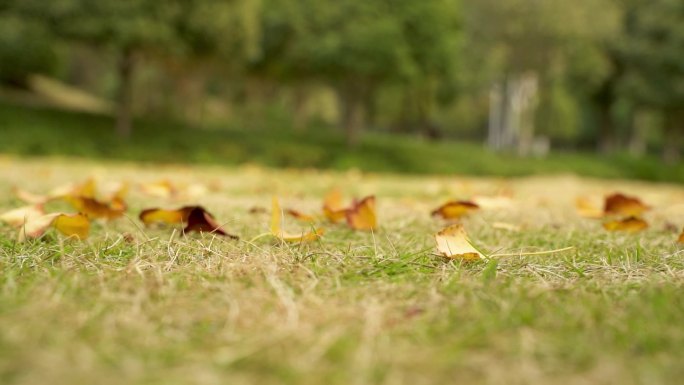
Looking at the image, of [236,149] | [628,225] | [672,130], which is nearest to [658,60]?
[672,130]

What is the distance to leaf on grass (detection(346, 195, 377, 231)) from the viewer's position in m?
1.78

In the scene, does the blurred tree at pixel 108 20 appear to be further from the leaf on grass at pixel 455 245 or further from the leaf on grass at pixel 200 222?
the leaf on grass at pixel 455 245

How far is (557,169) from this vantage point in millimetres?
18719

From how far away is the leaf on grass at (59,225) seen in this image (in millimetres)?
1387

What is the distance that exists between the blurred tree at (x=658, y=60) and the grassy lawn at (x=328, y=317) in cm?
2107

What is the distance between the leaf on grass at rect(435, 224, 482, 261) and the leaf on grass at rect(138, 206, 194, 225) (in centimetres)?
69

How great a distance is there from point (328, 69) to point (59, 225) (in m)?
15.2

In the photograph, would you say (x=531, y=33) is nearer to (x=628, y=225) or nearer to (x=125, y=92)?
(x=125, y=92)

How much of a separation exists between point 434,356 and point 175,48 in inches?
522

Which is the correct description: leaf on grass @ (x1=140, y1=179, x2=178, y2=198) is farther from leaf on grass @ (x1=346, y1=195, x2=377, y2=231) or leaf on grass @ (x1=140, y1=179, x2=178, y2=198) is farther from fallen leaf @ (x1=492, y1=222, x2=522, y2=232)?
fallen leaf @ (x1=492, y1=222, x2=522, y2=232)

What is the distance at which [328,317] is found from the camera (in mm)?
774

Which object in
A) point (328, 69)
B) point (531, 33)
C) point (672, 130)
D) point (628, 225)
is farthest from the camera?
point (672, 130)

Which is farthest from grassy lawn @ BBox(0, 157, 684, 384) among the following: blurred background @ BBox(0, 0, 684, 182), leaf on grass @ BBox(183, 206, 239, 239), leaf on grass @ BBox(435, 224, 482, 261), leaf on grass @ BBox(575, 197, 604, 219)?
blurred background @ BBox(0, 0, 684, 182)

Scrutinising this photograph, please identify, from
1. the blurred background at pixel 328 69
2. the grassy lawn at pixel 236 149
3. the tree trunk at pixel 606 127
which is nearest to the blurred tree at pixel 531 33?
the blurred background at pixel 328 69
